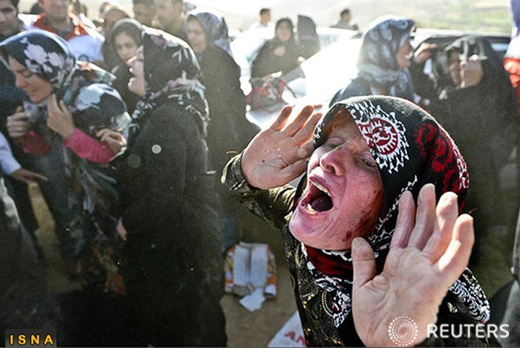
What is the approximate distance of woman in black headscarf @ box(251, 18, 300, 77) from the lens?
390 cm

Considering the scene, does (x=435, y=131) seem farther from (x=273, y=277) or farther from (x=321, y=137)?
(x=273, y=277)

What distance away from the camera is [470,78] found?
3.35 m

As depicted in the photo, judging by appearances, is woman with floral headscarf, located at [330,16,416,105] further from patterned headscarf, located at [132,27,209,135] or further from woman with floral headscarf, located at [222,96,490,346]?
woman with floral headscarf, located at [222,96,490,346]

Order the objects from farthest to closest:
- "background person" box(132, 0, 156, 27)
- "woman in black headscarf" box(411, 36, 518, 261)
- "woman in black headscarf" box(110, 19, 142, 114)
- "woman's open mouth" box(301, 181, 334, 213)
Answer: "woman in black headscarf" box(411, 36, 518, 261)
"background person" box(132, 0, 156, 27)
"woman in black headscarf" box(110, 19, 142, 114)
"woman's open mouth" box(301, 181, 334, 213)

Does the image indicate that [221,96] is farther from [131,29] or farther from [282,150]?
[282,150]

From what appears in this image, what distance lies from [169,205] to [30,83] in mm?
890

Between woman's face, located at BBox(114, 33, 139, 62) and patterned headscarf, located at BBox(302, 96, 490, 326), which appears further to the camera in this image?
woman's face, located at BBox(114, 33, 139, 62)

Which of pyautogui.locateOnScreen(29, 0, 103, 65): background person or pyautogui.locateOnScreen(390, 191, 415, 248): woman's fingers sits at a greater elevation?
pyautogui.locateOnScreen(390, 191, 415, 248): woman's fingers

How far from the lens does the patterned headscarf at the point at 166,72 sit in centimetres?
262

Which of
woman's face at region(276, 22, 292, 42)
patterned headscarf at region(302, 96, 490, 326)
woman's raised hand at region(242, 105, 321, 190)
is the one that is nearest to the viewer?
patterned headscarf at region(302, 96, 490, 326)

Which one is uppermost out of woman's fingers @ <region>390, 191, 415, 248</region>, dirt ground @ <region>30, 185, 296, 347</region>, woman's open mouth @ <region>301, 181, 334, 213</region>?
woman's fingers @ <region>390, 191, 415, 248</region>

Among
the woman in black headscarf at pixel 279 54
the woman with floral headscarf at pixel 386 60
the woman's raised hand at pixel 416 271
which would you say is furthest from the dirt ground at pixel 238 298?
the woman's raised hand at pixel 416 271

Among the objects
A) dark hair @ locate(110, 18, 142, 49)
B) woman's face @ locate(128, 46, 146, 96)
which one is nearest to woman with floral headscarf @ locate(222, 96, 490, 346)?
woman's face @ locate(128, 46, 146, 96)

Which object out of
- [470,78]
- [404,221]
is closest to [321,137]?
[404,221]
